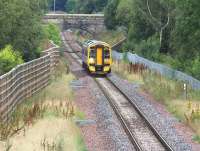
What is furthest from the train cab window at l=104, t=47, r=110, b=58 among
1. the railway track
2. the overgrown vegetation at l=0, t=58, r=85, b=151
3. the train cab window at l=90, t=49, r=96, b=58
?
the overgrown vegetation at l=0, t=58, r=85, b=151

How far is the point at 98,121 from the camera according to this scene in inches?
869

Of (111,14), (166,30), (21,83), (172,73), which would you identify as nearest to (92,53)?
(172,73)

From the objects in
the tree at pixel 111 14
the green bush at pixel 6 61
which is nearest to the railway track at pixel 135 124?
the green bush at pixel 6 61

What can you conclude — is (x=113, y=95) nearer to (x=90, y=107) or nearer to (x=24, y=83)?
(x=90, y=107)

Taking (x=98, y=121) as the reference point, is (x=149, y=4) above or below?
above

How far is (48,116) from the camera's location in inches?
832

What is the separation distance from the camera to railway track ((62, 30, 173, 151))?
17906mm

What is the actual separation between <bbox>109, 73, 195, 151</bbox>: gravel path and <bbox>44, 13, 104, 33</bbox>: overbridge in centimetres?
8142

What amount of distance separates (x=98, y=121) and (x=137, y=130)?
2.28 meters

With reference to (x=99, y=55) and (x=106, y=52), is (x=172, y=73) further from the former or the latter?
(x=99, y=55)

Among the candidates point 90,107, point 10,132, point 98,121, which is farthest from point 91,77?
point 10,132

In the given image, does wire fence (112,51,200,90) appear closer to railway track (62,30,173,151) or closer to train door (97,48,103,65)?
railway track (62,30,173,151)

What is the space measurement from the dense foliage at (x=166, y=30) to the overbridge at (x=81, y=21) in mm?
13445

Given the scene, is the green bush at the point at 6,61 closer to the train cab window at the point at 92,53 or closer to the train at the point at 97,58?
the train at the point at 97,58
